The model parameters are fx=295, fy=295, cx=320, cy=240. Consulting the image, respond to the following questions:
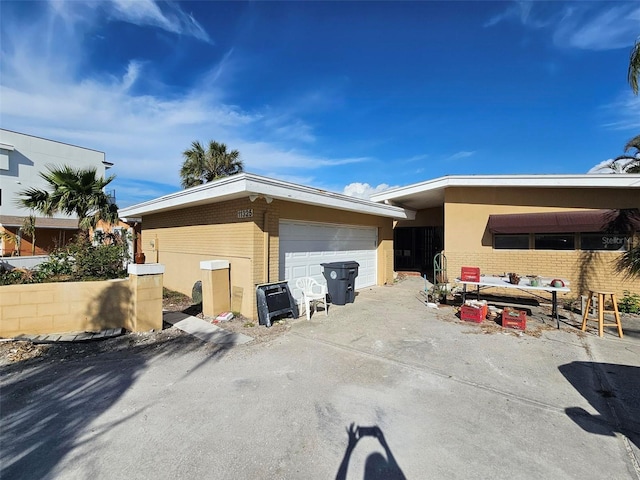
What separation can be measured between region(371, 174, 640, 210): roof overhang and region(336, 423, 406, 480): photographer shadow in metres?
9.24

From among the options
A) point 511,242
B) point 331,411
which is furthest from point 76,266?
point 511,242

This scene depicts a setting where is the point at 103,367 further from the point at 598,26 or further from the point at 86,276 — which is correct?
the point at 598,26

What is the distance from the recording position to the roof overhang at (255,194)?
6309 mm

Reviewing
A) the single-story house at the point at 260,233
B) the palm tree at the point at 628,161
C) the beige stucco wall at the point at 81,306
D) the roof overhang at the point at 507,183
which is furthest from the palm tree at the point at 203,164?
the palm tree at the point at 628,161

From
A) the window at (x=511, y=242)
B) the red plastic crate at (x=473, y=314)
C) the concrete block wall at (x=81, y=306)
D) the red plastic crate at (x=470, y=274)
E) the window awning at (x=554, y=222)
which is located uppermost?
the window awning at (x=554, y=222)

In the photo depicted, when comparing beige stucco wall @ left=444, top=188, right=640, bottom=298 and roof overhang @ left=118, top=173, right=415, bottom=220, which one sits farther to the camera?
beige stucco wall @ left=444, top=188, right=640, bottom=298

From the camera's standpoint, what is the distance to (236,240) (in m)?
7.37

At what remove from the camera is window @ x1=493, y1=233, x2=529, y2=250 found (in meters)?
9.78

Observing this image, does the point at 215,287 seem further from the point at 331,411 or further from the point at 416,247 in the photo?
the point at 416,247

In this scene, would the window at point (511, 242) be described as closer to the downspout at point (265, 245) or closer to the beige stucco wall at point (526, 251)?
the beige stucco wall at point (526, 251)

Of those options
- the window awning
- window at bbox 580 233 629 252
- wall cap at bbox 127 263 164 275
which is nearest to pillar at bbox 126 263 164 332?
→ wall cap at bbox 127 263 164 275

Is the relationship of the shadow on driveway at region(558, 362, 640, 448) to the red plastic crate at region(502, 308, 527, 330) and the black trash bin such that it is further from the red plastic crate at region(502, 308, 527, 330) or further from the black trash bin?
the black trash bin

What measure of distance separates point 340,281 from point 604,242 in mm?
8017

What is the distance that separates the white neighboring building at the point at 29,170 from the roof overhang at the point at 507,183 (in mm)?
23139
